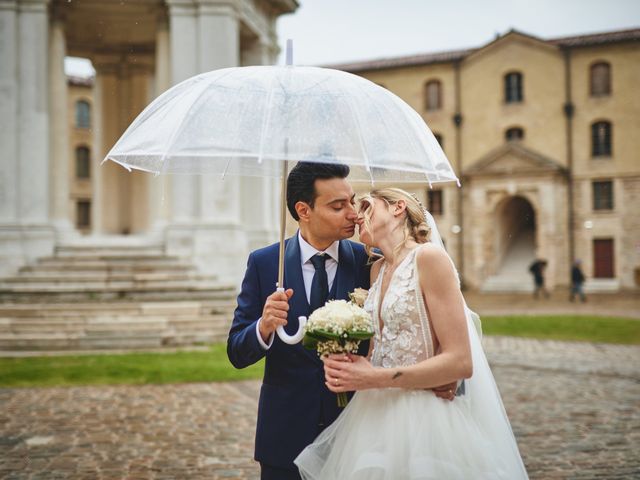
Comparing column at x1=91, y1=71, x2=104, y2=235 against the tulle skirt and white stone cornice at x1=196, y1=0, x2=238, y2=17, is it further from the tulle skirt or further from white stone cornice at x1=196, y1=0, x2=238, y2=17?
the tulle skirt

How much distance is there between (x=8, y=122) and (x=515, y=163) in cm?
3096

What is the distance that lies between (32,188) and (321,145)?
14.4m

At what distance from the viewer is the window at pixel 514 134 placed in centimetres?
4190

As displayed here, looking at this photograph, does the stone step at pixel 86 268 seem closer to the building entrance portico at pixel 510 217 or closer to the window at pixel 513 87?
the building entrance portico at pixel 510 217

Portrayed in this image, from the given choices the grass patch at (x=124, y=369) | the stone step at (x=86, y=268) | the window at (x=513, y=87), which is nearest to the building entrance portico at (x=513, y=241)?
the window at (x=513, y=87)

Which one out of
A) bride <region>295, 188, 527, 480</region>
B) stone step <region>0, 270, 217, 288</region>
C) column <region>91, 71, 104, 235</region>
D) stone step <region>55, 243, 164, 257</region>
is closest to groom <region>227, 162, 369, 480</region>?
bride <region>295, 188, 527, 480</region>

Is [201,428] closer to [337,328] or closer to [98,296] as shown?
[337,328]

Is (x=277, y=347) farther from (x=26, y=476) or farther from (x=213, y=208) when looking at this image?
(x=213, y=208)

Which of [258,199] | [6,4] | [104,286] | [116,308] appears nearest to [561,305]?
[258,199]

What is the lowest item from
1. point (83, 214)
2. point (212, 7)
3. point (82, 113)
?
point (83, 214)

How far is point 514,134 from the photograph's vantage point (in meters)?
42.1

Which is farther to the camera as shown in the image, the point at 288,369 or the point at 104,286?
the point at 104,286

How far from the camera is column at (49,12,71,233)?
16484 millimetres

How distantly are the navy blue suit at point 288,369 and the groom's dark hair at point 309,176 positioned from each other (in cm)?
28
